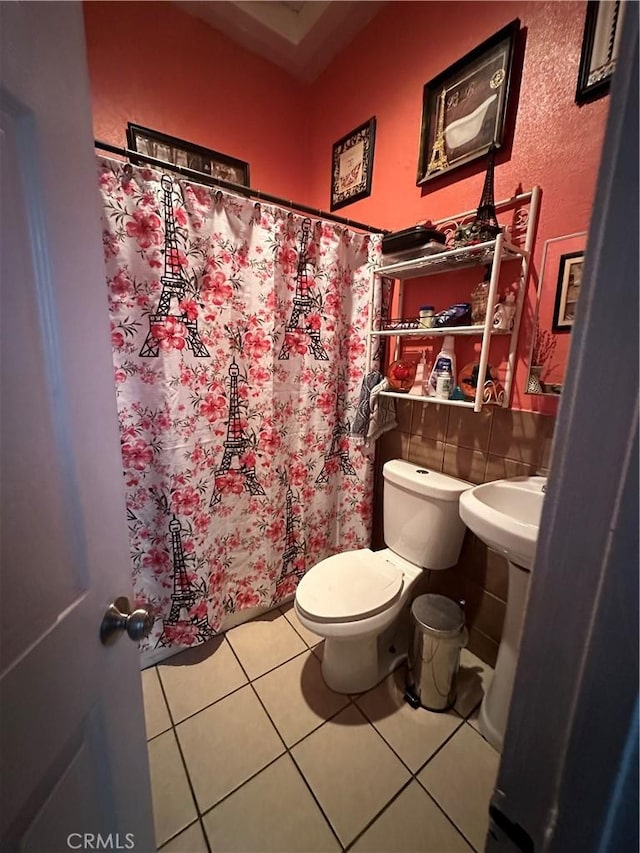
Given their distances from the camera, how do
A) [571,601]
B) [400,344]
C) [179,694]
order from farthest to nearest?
[400,344] → [179,694] → [571,601]

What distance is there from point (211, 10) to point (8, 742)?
2.53 meters

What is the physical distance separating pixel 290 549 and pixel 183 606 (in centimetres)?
54

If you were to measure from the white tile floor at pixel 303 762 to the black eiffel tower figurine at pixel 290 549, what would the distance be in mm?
357

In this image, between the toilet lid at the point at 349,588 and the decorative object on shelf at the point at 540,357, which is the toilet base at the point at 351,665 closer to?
the toilet lid at the point at 349,588

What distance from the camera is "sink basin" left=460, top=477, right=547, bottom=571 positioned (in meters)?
0.91

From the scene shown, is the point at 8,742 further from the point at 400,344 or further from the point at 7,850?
the point at 400,344

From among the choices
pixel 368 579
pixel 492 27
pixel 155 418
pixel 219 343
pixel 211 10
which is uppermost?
pixel 211 10

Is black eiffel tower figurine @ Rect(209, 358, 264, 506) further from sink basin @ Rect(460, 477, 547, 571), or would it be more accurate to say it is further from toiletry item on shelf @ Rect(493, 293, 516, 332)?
toiletry item on shelf @ Rect(493, 293, 516, 332)

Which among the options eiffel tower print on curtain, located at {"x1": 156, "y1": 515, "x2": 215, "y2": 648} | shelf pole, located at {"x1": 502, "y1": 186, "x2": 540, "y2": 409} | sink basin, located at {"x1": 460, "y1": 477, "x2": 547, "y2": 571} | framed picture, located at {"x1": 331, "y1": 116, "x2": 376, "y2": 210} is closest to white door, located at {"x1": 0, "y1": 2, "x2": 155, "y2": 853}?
eiffel tower print on curtain, located at {"x1": 156, "y1": 515, "x2": 215, "y2": 648}

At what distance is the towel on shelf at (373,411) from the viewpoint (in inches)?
62.9

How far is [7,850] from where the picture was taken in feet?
1.21

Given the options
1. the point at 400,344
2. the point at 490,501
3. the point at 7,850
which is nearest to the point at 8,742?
the point at 7,850

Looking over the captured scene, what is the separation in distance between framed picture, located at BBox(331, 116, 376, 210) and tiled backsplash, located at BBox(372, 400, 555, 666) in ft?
3.78

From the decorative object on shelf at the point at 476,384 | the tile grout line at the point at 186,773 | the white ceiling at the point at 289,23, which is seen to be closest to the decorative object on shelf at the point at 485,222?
the decorative object on shelf at the point at 476,384
